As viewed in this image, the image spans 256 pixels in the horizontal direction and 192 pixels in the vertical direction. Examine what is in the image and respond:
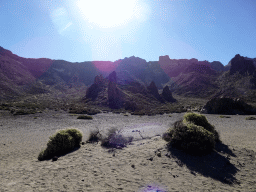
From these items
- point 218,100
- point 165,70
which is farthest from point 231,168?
point 165,70

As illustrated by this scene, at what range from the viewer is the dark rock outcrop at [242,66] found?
65.0m

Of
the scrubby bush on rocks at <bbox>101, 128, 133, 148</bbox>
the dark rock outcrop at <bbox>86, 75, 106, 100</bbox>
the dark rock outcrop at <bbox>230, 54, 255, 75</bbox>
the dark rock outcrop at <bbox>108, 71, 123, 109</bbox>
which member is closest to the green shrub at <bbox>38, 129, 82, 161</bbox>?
the scrubby bush on rocks at <bbox>101, 128, 133, 148</bbox>

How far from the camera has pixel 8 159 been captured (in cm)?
820

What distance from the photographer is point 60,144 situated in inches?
332

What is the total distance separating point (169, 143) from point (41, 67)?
124 metres

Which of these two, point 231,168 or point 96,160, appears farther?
point 96,160

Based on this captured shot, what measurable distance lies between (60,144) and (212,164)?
27.0 feet

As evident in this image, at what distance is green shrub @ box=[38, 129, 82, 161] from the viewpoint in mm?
8055

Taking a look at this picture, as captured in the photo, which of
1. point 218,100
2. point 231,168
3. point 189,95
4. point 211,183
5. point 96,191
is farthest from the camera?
point 189,95

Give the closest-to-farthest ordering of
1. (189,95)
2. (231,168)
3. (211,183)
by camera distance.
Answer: (211,183), (231,168), (189,95)

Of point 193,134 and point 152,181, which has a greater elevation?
point 193,134

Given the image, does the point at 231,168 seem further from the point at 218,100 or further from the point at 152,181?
the point at 218,100

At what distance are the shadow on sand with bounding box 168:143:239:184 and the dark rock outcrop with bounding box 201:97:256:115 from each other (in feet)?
81.9

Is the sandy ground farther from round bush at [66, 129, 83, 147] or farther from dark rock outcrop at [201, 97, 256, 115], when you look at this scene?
dark rock outcrop at [201, 97, 256, 115]
